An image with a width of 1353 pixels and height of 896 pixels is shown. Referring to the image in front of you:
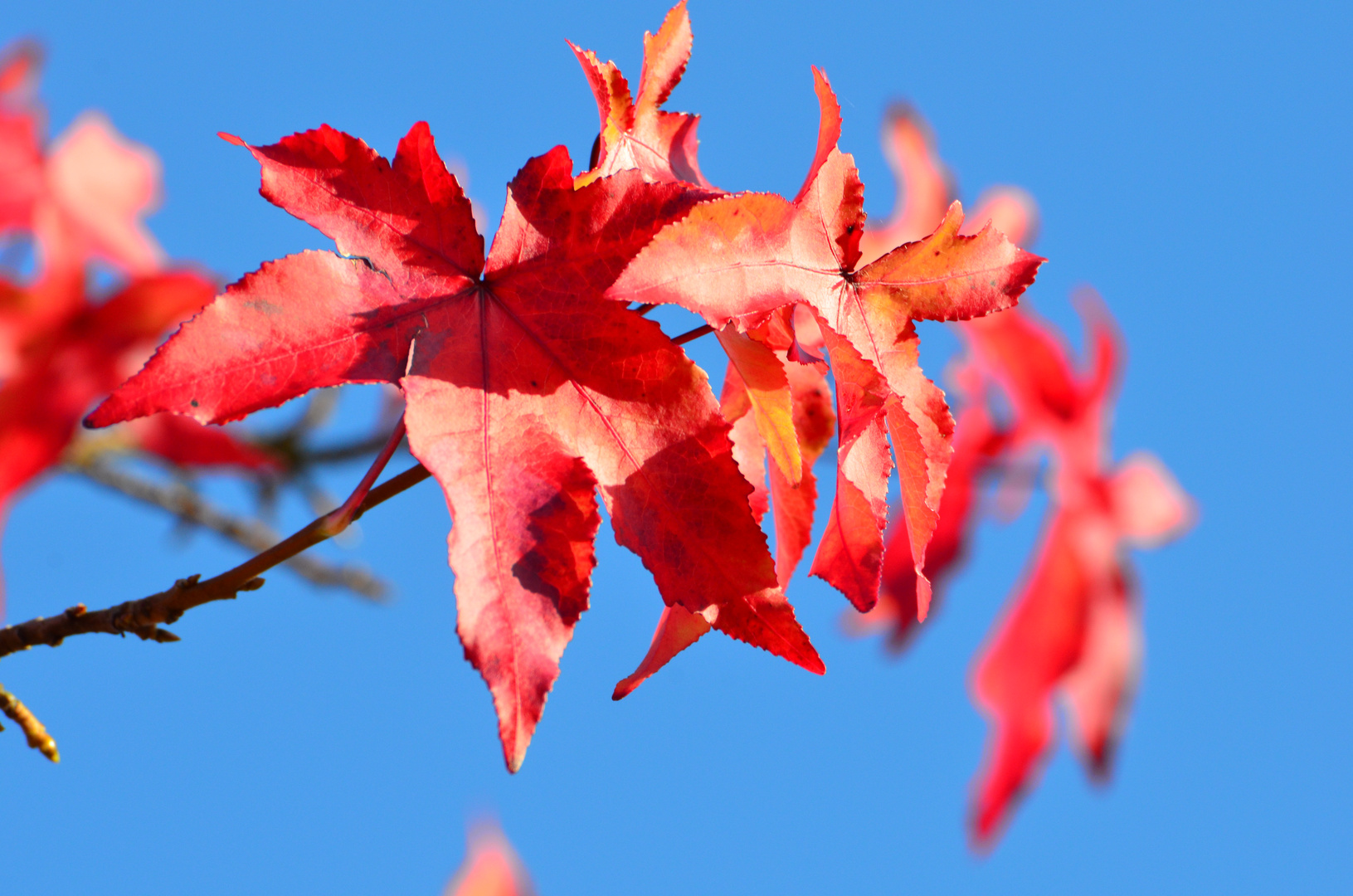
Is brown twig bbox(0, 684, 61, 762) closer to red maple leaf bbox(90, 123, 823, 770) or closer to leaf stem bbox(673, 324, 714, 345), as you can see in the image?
red maple leaf bbox(90, 123, 823, 770)

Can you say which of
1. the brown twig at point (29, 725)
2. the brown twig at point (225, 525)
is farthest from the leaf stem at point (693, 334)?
the brown twig at point (225, 525)

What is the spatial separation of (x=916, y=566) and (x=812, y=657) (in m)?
0.08

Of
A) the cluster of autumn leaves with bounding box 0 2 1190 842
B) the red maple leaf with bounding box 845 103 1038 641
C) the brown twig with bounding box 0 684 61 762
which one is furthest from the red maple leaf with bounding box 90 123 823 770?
the red maple leaf with bounding box 845 103 1038 641

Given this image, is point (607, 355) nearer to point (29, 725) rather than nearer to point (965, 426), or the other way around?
point (29, 725)

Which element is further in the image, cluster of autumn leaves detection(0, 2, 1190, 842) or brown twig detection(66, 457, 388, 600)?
brown twig detection(66, 457, 388, 600)

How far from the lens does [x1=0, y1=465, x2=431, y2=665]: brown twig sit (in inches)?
19.9

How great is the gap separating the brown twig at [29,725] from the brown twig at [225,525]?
1092 millimetres

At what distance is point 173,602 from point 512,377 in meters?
0.23

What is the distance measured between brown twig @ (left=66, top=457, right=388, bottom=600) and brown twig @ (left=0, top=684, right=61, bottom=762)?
1.09 m

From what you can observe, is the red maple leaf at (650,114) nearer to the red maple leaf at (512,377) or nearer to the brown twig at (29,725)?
the red maple leaf at (512,377)

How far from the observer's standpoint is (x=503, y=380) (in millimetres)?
533

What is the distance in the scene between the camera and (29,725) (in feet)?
1.99

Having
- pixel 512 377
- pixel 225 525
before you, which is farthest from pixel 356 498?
pixel 225 525

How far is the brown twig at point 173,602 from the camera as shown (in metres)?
0.50
